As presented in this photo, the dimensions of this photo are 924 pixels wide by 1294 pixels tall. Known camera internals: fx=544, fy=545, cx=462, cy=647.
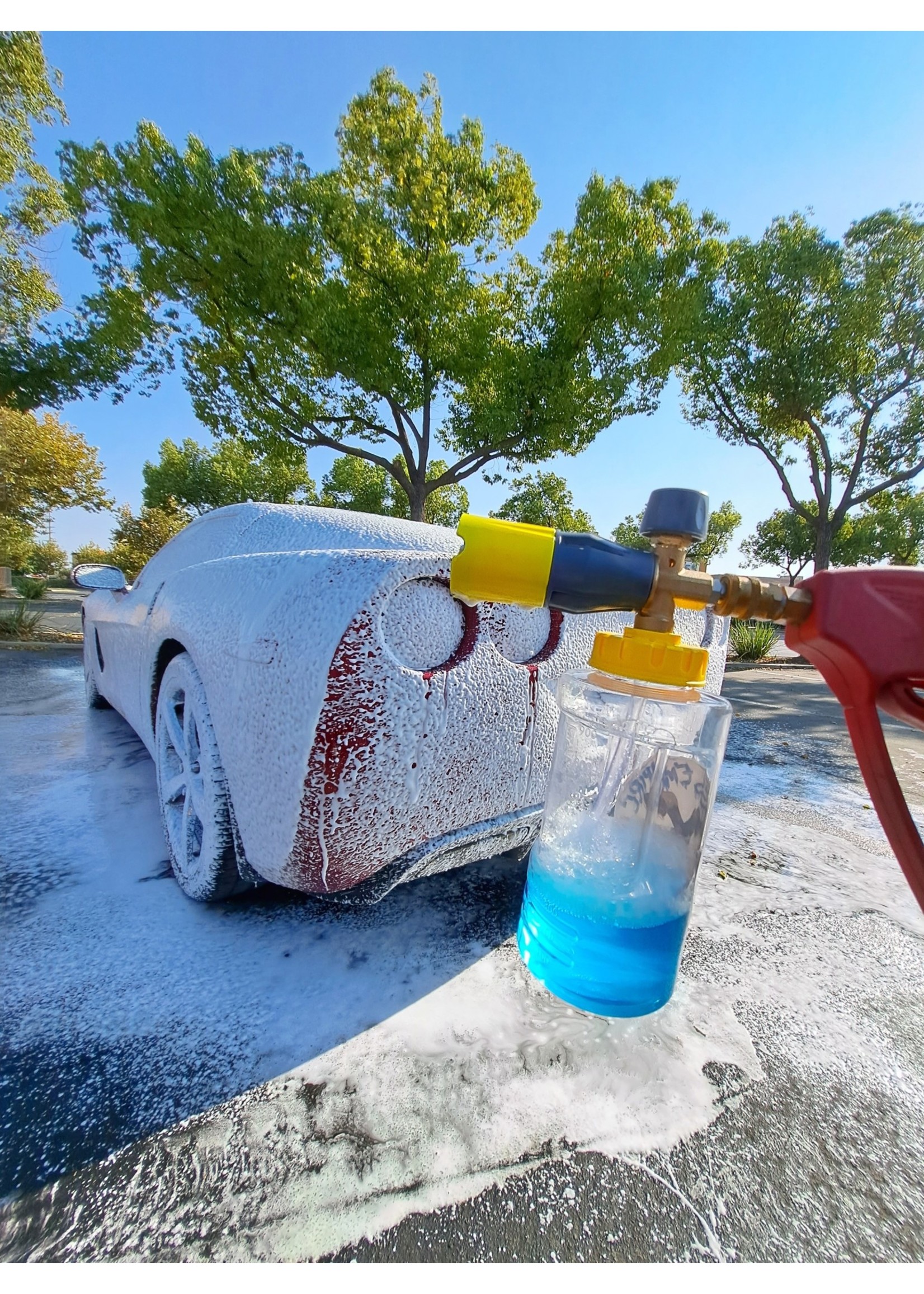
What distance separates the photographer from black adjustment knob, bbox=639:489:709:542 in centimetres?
85

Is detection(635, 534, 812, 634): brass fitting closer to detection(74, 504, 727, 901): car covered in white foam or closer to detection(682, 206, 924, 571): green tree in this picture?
detection(74, 504, 727, 901): car covered in white foam

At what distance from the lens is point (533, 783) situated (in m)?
1.45

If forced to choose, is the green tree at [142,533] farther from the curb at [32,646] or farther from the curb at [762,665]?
the curb at [762,665]

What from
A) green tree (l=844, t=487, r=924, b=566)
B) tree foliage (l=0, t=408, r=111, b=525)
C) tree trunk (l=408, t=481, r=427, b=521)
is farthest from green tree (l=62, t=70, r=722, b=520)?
green tree (l=844, t=487, r=924, b=566)

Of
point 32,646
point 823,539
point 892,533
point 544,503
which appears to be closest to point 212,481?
point 544,503

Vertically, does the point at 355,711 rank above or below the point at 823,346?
below

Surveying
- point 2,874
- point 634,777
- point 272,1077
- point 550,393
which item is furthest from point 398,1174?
point 550,393

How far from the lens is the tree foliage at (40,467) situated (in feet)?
36.9

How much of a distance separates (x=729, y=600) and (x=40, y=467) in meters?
15.2

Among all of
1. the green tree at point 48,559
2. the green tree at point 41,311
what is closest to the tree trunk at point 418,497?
the green tree at point 41,311

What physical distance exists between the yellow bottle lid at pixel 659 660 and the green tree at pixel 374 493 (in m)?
23.2

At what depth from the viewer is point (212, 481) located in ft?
107

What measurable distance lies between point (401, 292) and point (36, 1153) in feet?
37.4

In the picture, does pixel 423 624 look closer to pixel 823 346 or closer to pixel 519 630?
pixel 519 630
